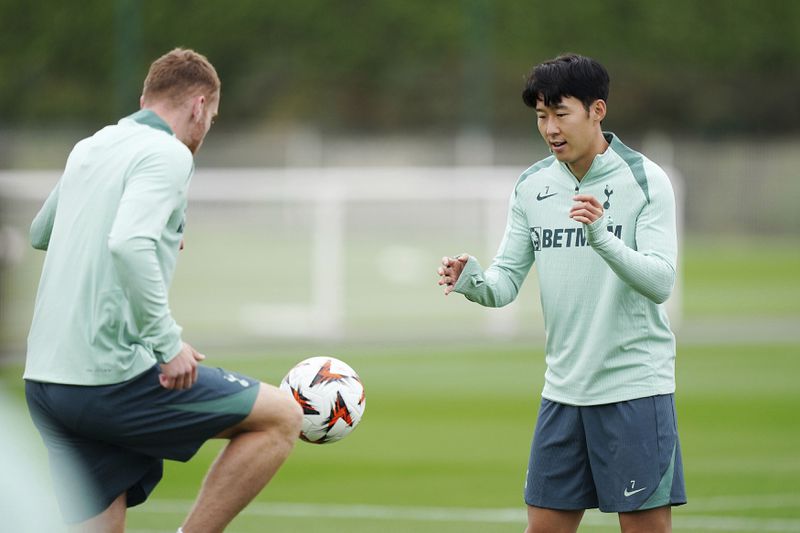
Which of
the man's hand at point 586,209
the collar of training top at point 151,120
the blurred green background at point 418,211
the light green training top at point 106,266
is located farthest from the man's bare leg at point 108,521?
the man's hand at point 586,209

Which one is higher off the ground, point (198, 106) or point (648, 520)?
point (198, 106)

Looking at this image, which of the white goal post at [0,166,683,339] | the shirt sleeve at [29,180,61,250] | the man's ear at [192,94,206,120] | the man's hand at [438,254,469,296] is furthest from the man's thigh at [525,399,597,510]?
the white goal post at [0,166,683,339]

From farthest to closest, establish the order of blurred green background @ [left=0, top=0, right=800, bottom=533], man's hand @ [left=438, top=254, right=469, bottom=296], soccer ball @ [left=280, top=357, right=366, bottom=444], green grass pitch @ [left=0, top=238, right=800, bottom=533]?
1. blurred green background @ [left=0, top=0, right=800, bottom=533]
2. green grass pitch @ [left=0, top=238, right=800, bottom=533]
3. soccer ball @ [left=280, top=357, right=366, bottom=444]
4. man's hand @ [left=438, top=254, right=469, bottom=296]

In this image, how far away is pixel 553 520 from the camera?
5316 mm

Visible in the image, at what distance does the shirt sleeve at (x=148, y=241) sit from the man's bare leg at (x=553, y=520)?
1.47 meters

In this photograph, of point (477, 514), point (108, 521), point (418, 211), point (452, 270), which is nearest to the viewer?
point (452, 270)

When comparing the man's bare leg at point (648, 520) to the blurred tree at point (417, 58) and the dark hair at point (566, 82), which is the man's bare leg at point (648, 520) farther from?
the blurred tree at point (417, 58)

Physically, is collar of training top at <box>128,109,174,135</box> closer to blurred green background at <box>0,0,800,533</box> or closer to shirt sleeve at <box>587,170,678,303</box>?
blurred green background at <box>0,0,800,533</box>

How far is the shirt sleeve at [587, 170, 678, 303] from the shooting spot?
4.95 meters

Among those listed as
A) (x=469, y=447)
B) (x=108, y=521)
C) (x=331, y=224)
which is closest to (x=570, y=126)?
(x=108, y=521)

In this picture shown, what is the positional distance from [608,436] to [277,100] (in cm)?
3271

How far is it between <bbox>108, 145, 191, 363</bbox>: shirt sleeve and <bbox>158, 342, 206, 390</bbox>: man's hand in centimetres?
3

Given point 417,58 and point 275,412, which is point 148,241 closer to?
point 275,412

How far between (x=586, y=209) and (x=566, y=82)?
557 millimetres
